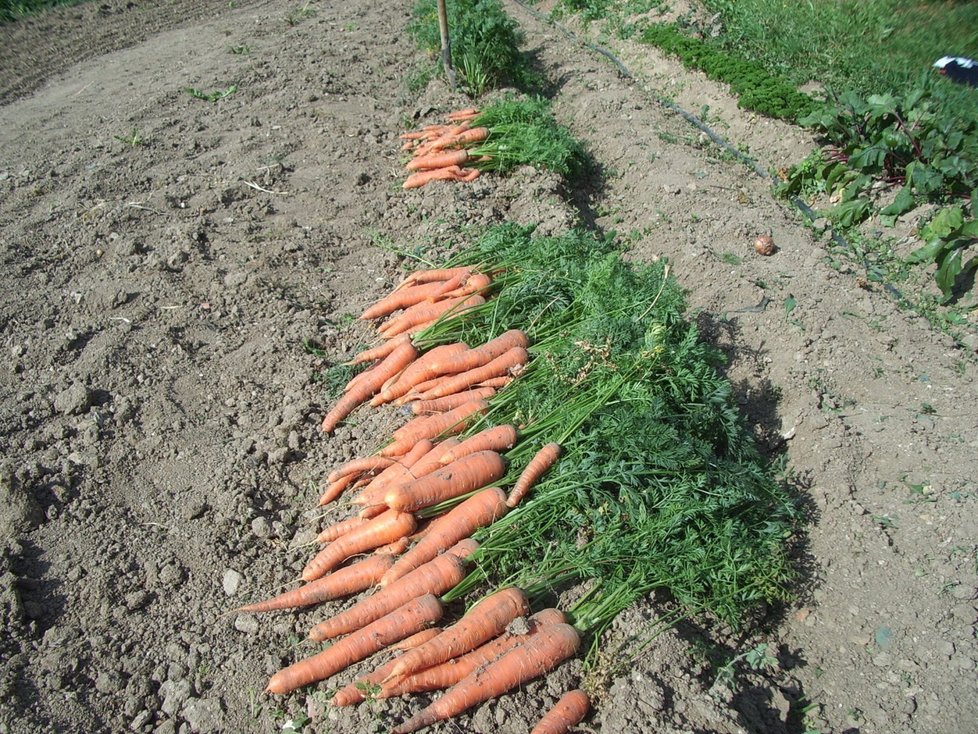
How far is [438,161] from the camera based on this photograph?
583cm

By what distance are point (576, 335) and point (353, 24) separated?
267 inches

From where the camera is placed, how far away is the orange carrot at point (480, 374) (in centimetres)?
396

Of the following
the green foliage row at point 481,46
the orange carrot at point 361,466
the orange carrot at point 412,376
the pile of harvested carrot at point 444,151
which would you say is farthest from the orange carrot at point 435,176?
the orange carrot at point 361,466

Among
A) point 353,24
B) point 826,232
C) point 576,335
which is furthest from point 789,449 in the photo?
point 353,24

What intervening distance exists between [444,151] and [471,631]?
4.14 metres

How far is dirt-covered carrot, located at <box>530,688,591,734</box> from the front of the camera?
2613 millimetres

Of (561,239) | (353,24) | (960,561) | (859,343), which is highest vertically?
(353,24)

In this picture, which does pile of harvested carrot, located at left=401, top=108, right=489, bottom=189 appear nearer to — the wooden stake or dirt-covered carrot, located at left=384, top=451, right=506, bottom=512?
the wooden stake

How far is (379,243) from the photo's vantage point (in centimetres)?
525

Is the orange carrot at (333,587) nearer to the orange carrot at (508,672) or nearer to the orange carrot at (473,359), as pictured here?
the orange carrot at (508,672)

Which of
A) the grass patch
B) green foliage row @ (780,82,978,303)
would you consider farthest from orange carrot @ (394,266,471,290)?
the grass patch

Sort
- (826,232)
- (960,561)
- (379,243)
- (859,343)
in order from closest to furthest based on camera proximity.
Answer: (960,561)
(859,343)
(379,243)
(826,232)

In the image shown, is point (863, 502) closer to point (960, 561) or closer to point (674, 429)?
point (960, 561)

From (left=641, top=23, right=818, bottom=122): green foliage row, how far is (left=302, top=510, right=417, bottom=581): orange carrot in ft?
17.5
